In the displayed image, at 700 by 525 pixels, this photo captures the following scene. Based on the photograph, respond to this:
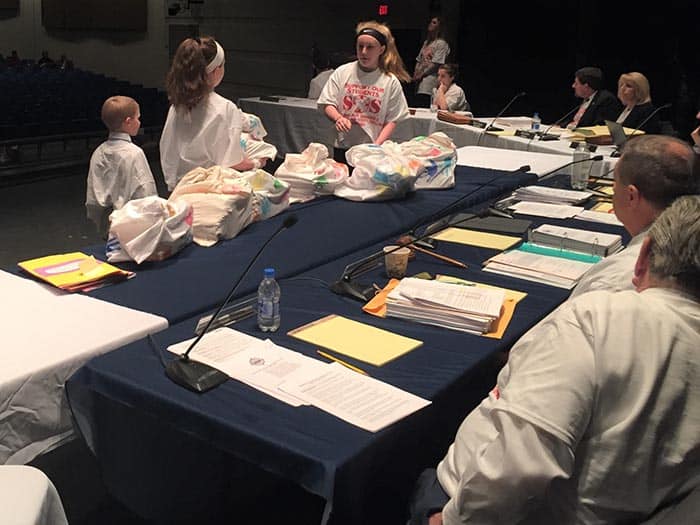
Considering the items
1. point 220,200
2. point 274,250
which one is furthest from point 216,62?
point 274,250

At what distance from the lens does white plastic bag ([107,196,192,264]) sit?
238 cm

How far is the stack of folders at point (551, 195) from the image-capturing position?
3637mm

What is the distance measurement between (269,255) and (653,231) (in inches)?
61.4

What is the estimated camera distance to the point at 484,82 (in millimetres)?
9328

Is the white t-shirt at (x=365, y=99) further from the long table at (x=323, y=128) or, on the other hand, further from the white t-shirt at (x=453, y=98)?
the white t-shirt at (x=453, y=98)

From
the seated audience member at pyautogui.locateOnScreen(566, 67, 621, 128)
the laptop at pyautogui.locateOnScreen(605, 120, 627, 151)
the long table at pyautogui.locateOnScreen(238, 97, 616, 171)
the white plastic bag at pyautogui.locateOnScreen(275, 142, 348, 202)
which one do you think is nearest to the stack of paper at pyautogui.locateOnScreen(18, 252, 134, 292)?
the white plastic bag at pyautogui.locateOnScreen(275, 142, 348, 202)

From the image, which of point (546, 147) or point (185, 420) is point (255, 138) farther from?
point (185, 420)

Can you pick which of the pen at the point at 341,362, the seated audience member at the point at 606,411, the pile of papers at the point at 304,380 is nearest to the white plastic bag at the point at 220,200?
the pile of papers at the point at 304,380

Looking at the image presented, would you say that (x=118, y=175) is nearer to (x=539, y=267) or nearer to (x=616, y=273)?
(x=539, y=267)

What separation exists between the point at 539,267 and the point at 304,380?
1.20 meters

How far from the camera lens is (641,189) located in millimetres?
2061

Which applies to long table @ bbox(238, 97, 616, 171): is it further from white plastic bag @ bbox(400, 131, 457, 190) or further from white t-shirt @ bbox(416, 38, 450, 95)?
white plastic bag @ bbox(400, 131, 457, 190)

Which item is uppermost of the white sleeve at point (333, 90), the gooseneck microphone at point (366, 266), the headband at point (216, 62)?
the headband at point (216, 62)

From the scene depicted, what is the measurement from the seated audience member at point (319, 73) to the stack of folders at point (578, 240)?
4.61m
